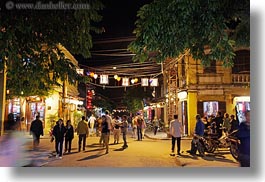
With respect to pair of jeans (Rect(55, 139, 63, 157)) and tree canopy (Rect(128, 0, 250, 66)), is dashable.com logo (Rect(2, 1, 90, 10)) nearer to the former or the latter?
tree canopy (Rect(128, 0, 250, 66))

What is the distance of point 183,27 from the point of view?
5594 mm

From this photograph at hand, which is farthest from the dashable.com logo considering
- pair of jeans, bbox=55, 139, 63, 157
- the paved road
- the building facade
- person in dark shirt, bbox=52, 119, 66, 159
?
the building facade

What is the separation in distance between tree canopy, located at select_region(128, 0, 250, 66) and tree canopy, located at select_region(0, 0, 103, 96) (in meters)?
1.27

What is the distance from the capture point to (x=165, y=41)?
225 inches

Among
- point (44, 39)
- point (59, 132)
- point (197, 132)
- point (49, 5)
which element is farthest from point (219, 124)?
point (49, 5)

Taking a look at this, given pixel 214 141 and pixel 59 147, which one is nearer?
pixel 59 147

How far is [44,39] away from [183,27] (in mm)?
2838

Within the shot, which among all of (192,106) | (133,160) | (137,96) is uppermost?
(137,96)

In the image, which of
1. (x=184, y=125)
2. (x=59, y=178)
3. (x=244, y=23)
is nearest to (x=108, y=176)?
(x=59, y=178)

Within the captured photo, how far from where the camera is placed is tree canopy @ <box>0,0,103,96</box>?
6273 mm

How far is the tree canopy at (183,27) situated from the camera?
5.48 metres

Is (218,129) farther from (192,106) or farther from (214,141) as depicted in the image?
(192,106)

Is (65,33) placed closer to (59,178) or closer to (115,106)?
(59,178)

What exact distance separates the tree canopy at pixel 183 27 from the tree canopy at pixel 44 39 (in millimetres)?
1271
